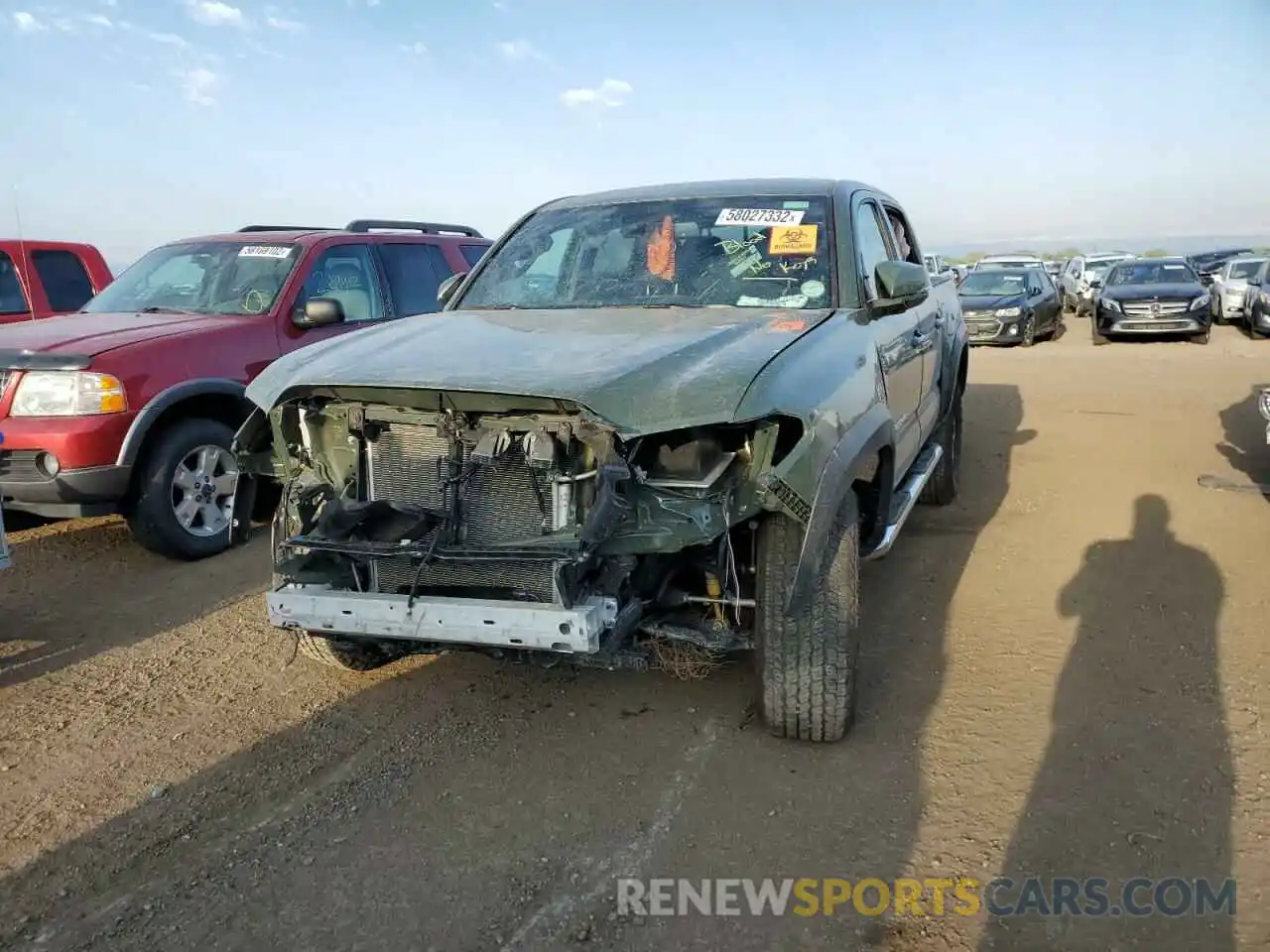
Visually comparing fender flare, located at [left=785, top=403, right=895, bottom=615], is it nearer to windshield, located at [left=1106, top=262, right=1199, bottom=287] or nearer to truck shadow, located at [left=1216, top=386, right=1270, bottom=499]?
truck shadow, located at [left=1216, top=386, right=1270, bottom=499]

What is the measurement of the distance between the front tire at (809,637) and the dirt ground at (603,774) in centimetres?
15

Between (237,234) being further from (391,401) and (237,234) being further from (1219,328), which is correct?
(1219,328)

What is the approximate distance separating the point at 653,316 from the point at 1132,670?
93.8 inches

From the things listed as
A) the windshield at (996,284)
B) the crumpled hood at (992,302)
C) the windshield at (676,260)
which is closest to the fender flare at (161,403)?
the windshield at (676,260)

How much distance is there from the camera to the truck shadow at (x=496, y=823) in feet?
8.39

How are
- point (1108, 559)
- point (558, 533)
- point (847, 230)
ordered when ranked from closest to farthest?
1. point (558, 533)
2. point (847, 230)
3. point (1108, 559)

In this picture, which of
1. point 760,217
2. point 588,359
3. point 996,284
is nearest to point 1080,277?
point 996,284

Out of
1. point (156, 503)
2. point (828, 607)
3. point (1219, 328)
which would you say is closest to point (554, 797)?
point (828, 607)

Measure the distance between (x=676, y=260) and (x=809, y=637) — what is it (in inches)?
73.1

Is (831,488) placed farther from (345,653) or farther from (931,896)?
(345,653)

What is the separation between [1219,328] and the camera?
19.6 metres

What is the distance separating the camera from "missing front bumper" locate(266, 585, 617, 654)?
2.88 metres

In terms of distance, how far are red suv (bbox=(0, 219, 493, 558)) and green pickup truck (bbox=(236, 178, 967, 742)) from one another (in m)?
1.97

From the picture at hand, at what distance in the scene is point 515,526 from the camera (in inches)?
127
